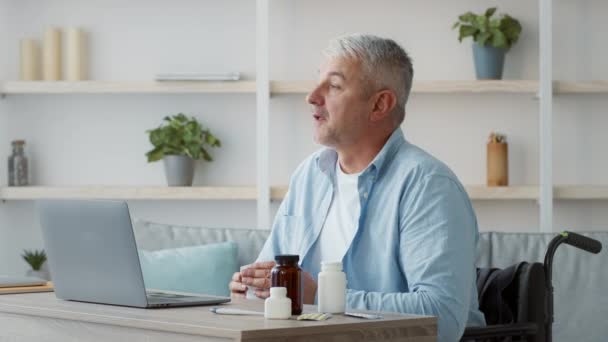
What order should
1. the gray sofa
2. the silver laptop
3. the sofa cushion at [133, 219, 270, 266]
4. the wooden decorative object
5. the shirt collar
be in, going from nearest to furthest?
the silver laptop, the shirt collar, the gray sofa, the sofa cushion at [133, 219, 270, 266], the wooden decorative object

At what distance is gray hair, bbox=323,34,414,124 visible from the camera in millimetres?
2633

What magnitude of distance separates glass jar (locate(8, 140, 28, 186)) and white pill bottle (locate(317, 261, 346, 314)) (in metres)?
3.13

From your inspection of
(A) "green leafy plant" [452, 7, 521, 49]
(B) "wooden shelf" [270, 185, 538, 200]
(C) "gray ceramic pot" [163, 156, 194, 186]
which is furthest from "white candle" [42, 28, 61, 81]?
(B) "wooden shelf" [270, 185, 538, 200]

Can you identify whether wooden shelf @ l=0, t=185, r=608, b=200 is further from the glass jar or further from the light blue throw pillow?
the light blue throw pillow

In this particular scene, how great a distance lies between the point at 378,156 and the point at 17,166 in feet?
8.63

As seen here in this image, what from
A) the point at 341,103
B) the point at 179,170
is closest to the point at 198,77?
the point at 179,170

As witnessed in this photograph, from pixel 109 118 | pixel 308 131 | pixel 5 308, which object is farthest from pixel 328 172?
pixel 109 118

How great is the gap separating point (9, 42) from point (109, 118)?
61 centimetres

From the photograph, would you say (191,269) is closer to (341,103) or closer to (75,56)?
(341,103)

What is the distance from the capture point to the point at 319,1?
15.5 ft

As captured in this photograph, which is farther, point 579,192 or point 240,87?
point 240,87

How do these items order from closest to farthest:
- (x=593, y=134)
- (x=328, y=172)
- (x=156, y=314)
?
(x=156, y=314) → (x=328, y=172) → (x=593, y=134)

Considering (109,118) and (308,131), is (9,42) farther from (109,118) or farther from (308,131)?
(308,131)

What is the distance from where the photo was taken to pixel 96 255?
6.68 ft
